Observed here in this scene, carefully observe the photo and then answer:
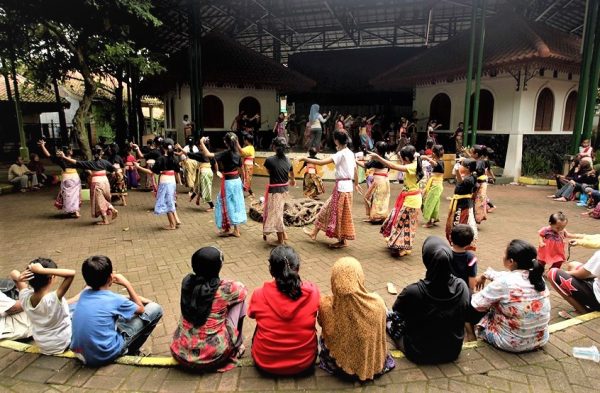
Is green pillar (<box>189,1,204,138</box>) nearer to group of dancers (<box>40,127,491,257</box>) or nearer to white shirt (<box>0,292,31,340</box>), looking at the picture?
group of dancers (<box>40,127,491,257</box>)

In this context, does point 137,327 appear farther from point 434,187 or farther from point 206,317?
point 434,187

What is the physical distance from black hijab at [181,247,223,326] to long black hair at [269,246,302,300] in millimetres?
404

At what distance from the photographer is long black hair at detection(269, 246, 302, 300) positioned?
8.68 feet

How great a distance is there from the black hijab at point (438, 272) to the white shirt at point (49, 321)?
258cm

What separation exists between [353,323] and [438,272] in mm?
657

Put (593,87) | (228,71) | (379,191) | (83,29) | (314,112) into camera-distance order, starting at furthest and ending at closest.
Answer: (228,71) < (314,112) < (593,87) < (83,29) < (379,191)

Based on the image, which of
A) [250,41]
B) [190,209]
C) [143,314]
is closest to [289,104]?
[250,41]

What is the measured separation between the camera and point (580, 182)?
9922 millimetres

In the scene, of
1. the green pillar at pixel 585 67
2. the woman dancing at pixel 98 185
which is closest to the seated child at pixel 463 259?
the woman dancing at pixel 98 185

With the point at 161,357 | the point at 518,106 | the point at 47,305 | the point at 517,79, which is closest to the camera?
the point at 47,305

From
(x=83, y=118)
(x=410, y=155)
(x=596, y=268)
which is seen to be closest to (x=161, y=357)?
(x=596, y=268)

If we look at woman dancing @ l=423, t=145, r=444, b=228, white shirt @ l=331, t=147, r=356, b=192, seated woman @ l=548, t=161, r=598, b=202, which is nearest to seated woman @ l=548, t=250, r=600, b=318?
white shirt @ l=331, t=147, r=356, b=192

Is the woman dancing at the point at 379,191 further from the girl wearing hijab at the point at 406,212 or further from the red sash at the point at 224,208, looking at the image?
the red sash at the point at 224,208

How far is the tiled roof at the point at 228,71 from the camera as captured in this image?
1703 cm
